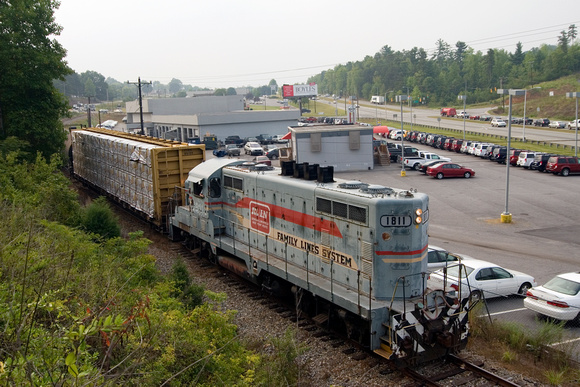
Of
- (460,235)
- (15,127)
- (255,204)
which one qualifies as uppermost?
(15,127)

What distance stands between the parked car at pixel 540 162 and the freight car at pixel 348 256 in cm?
3469

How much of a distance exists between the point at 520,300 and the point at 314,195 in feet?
24.5

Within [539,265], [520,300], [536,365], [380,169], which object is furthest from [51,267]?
[380,169]

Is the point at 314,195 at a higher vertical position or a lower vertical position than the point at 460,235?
higher

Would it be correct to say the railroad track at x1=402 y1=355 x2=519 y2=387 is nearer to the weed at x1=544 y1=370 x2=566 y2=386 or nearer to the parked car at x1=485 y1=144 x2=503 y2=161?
the weed at x1=544 y1=370 x2=566 y2=386

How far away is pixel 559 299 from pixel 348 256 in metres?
5.72

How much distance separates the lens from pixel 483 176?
138 feet

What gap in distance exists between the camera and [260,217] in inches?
642

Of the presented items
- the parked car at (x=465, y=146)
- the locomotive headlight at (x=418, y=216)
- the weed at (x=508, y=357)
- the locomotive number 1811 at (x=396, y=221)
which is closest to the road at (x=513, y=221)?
the weed at (x=508, y=357)

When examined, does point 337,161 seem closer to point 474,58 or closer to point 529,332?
point 529,332

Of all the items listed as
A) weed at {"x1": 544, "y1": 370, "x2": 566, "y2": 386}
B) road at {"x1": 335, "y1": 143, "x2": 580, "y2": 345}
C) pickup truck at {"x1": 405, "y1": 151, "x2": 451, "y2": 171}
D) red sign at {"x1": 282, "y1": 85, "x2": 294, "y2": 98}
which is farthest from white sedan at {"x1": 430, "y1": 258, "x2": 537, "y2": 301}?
red sign at {"x1": 282, "y1": 85, "x2": 294, "y2": 98}

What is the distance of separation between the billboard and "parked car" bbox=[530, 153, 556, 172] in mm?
61049

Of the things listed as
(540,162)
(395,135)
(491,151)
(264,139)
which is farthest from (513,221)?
(264,139)

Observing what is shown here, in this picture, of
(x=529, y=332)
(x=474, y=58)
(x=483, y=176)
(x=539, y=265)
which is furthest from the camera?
(x=474, y=58)
